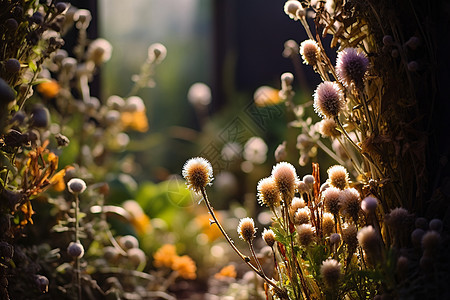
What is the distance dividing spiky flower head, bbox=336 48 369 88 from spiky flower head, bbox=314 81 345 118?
0.11 feet

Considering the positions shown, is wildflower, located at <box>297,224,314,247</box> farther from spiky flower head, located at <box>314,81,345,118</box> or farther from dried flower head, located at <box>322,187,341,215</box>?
spiky flower head, located at <box>314,81,345,118</box>

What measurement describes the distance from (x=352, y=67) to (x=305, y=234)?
330mm

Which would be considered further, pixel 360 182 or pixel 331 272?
pixel 360 182

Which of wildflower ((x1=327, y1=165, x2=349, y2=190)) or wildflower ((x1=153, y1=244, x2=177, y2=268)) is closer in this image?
wildflower ((x1=327, y1=165, x2=349, y2=190))

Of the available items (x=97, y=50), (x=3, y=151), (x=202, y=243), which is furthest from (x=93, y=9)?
(x=3, y=151)

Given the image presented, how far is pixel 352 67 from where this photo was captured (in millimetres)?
987

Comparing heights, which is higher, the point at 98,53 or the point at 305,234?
the point at 98,53

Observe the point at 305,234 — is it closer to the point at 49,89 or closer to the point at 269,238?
the point at 269,238

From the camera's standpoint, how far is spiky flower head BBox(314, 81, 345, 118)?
1.01m

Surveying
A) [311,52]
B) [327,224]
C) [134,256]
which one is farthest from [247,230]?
[134,256]

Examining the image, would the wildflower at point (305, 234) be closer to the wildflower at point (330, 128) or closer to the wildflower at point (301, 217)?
the wildflower at point (301, 217)

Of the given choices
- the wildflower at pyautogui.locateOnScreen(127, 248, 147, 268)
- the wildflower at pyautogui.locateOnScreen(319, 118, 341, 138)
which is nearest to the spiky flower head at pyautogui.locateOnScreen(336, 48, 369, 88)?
the wildflower at pyautogui.locateOnScreen(319, 118, 341, 138)

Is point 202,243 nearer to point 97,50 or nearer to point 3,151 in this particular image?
point 97,50

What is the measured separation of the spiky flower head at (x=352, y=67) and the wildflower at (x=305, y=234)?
29 centimetres
